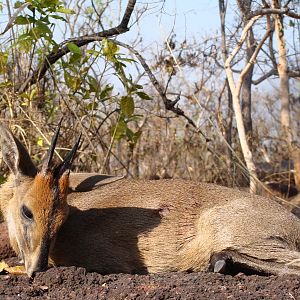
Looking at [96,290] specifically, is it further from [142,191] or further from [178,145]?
[178,145]

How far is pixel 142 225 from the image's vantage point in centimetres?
675

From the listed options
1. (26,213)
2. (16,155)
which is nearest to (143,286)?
(26,213)

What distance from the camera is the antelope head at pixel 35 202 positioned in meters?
6.18

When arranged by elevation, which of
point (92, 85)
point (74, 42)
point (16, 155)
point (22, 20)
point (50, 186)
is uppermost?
point (22, 20)

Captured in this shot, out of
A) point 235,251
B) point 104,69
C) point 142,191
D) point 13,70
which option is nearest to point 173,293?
point 235,251

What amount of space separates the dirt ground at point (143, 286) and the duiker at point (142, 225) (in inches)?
16.9

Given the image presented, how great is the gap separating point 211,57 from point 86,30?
2424mm

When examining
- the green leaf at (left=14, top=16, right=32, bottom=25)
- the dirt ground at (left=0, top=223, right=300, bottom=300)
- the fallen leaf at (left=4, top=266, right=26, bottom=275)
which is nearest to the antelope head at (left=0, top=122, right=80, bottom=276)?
the fallen leaf at (left=4, top=266, right=26, bottom=275)

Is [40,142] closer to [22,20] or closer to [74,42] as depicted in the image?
[74,42]

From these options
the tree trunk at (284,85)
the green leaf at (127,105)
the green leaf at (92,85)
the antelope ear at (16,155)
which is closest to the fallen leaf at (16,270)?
the antelope ear at (16,155)

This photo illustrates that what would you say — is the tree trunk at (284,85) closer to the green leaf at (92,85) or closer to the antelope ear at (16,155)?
the green leaf at (92,85)

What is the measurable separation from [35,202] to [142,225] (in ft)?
3.46

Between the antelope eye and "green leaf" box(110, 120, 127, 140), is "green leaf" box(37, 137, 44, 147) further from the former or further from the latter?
the antelope eye

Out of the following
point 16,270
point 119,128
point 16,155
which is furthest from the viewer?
point 119,128
